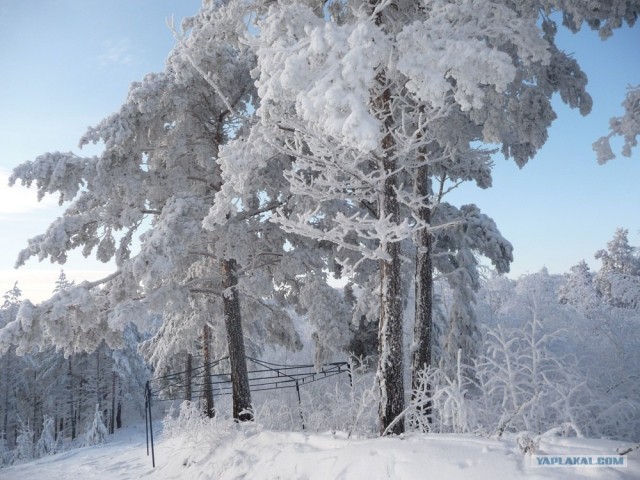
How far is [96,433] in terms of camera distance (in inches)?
1056

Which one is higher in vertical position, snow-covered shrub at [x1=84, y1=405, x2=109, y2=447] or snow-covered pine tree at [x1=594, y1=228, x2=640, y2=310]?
snow-covered pine tree at [x1=594, y1=228, x2=640, y2=310]

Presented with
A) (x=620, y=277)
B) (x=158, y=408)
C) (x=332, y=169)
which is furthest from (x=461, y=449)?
(x=158, y=408)

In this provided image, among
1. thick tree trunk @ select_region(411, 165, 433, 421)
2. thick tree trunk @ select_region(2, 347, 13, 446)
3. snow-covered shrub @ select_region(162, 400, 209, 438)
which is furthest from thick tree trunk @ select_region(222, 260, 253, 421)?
thick tree trunk @ select_region(2, 347, 13, 446)

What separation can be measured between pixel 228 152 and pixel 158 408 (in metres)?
45.3

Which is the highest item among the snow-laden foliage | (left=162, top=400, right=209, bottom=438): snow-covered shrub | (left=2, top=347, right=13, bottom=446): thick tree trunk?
the snow-laden foliage

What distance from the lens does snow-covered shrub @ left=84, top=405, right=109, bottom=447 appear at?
2612 cm

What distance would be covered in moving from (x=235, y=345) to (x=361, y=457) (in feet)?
19.0

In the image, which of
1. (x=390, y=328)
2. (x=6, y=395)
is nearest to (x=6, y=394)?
(x=6, y=395)

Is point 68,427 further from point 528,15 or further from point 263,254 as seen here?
point 528,15

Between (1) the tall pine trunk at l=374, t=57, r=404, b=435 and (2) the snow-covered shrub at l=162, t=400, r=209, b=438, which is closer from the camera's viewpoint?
(1) the tall pine trunk at l=374, t=57, r=404, b=435

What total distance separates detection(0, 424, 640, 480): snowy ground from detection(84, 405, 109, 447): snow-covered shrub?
21811 mm

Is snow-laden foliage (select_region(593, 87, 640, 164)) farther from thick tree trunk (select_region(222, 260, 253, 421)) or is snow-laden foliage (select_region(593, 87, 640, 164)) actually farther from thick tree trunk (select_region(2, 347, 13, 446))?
thick tree trunk (select_region(2, 347, 13, 446))

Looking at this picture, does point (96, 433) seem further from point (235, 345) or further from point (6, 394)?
point (235, 345)

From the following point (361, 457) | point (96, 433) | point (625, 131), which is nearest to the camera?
point (361, 457)
